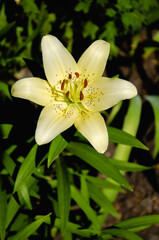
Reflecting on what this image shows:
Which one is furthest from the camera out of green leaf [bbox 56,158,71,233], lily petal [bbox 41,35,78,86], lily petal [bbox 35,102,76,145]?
green leaf [bbox 56,158,71,233]

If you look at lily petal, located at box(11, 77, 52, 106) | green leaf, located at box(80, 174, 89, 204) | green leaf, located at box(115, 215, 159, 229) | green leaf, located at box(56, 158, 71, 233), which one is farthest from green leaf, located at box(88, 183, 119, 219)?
lily petal, located at box(11, 77, 52, 106)

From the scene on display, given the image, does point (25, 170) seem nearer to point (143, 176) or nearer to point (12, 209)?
point (12, 209)

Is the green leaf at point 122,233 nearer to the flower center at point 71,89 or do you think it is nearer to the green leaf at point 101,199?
the green leaf at point 101,199

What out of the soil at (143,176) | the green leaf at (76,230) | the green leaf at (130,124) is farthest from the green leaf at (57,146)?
the soil at (143,176)

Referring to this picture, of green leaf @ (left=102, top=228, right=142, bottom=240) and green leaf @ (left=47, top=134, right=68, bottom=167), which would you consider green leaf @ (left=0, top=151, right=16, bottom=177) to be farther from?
green leaf @ (left=102, top=228, right=142, bottom=240)

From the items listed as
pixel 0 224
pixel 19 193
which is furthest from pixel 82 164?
pixel 0 224

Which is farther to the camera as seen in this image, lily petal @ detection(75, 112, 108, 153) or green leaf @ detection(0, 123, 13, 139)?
green leaf @ detection(0, 123, 13, 139)
